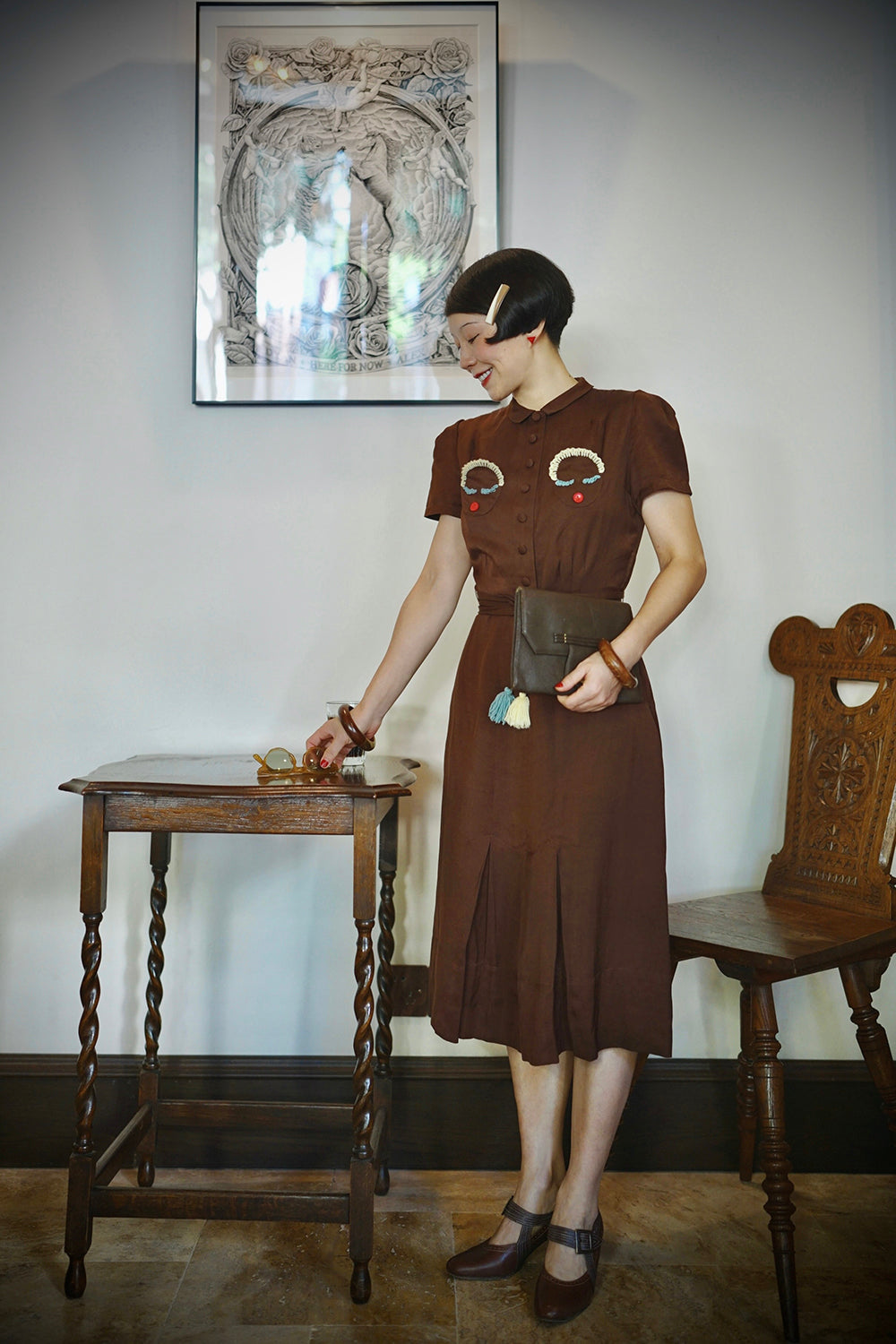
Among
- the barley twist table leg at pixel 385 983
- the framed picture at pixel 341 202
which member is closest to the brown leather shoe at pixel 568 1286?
the barley twist table leg at pixel 385 983

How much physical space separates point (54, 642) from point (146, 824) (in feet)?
2.47

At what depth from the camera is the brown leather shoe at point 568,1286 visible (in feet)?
5.29

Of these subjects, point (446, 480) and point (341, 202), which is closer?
point (446, 480)

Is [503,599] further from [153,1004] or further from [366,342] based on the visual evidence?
[153,1004]

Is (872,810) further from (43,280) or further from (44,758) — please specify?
(43,280)

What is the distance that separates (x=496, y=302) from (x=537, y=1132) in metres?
1.43

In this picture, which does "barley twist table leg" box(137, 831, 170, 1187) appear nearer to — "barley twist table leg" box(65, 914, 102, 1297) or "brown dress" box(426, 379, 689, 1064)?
"barley twist table leg" box(65, 914, 102, 1297)

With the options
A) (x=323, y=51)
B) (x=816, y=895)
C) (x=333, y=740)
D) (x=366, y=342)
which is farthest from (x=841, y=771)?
(x=323, y=51)

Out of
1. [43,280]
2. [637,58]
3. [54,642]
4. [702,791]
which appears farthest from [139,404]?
[702,791]

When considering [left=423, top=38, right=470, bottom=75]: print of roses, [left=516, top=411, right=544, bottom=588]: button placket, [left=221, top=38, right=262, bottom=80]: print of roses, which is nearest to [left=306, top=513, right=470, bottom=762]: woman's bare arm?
[left=516, top=411, right=544, bottom=588]: button placket

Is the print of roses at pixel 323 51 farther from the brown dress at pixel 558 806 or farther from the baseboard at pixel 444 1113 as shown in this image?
the baseboard at pixel 444 1113

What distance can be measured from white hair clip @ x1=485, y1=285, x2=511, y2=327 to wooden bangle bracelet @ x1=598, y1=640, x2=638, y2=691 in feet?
1.93

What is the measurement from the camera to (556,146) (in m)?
2.26

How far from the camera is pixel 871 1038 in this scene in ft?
6.25
